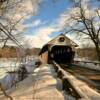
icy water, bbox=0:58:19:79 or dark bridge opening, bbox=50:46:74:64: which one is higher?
dark bridge opening, bbox=50:46:74:64

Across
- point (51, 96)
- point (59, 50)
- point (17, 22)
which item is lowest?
point (51, 96)

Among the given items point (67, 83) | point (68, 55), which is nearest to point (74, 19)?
point (68, 55)

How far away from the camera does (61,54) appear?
44.6 m

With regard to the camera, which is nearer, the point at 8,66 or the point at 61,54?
the point at 8,66

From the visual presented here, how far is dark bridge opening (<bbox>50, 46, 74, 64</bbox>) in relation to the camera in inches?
1688

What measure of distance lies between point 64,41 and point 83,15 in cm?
649

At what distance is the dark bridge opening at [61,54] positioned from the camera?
141 ft

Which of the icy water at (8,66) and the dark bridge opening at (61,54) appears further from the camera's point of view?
the dark bridge opening at (61,54)

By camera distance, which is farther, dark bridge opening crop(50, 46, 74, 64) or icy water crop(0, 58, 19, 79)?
dark bridge opening crop(50, 46, 74, 64)

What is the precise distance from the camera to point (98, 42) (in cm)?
3356

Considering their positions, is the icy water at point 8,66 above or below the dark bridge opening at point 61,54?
below

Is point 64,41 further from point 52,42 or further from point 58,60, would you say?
point 58,60

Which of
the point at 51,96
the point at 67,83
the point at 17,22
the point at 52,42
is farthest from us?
the point at 52,42

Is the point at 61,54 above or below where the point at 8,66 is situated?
above
